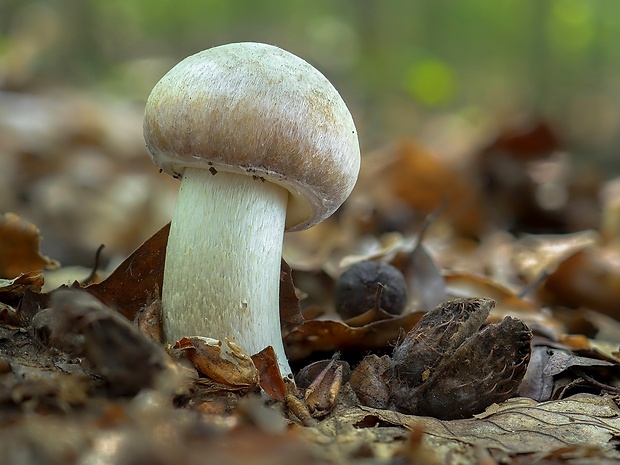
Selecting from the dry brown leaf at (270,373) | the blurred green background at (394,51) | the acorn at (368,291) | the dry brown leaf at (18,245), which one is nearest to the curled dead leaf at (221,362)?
the dry brown leaf at (270,373)

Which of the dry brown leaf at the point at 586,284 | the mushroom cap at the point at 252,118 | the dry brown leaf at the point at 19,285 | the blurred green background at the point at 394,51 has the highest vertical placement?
the blurred green background at the point at 394,51

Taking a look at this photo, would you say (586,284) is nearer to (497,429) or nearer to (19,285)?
(497,429)

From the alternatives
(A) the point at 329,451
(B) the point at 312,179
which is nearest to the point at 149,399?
(A) the point at 329,451

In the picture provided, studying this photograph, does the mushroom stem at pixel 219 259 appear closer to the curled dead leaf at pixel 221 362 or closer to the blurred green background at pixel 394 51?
the curled dead leaf at pixel 221 362

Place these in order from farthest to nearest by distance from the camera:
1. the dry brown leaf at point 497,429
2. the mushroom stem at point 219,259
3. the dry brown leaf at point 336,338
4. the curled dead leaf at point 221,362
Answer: the dry brown leaf at point 336,338
the mushroom stem at point 219,259
the curled dead leaf at point 221,362
the dry brown leaf at point 497,429

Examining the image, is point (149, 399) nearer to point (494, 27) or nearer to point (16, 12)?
point (16, 12)

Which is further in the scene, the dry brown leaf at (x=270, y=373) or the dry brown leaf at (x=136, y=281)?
the dry brown leaf at (x=136, y=281)

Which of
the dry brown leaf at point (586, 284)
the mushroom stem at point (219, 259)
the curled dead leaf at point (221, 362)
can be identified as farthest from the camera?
the dry brown leaf at point (586, 284)

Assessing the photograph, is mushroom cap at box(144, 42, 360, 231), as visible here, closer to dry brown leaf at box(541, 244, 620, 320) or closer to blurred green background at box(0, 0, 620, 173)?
dry brown leaf at box(541, 244, 620, 320)
